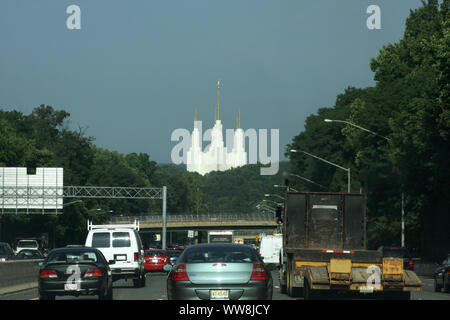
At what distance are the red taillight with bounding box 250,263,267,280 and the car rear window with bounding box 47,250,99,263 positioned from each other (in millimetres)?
7585

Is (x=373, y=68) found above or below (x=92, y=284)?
above

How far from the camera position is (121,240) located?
35562 mm

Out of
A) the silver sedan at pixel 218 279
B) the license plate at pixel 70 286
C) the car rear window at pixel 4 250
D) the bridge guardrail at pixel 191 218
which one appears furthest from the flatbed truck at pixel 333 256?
the bridge guardrail at pixel 191 218

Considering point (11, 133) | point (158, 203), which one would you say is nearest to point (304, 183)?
point (11, 133)

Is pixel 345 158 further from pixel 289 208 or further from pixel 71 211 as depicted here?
pixel 289 208

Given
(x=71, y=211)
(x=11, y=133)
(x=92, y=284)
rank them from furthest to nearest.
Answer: (x=71, y=211)
(x=11, y=133)
(x=92, y=284)

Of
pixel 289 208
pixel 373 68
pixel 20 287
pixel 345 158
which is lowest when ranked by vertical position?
pixel 20 287

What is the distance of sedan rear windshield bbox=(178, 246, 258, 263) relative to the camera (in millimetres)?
18948

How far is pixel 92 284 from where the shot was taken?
24.8 m

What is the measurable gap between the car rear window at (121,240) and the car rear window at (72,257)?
946cm

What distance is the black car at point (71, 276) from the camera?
80.5 feet

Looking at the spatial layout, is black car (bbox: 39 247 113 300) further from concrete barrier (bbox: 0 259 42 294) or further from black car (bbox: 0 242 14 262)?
black car (bbox: 0 242 14 262)

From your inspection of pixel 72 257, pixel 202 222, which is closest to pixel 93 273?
pixel 72 257

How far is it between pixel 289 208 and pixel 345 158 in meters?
62.4
